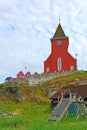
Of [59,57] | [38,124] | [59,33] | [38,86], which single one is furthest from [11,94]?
[38,124]

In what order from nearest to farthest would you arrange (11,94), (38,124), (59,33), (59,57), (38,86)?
(38,124) → (11,94) → (38,86) → (59,57) → (59,33)

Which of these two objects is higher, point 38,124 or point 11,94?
point 11,94

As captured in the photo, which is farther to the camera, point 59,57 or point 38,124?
point 59,57

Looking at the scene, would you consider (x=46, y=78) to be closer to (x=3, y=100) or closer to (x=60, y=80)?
(x=60, y=80)

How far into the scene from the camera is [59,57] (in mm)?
63781

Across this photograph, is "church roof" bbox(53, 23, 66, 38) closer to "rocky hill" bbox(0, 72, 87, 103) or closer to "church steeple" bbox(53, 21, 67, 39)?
"church steeple" bbox(53, 21, 67, 39)

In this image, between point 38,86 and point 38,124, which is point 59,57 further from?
point 38,124

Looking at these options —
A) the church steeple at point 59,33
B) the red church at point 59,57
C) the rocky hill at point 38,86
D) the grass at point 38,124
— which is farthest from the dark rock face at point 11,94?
the grass at point 38,124

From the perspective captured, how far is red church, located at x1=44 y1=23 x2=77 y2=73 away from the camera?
6279cm

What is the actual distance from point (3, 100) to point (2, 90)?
2.57 meters

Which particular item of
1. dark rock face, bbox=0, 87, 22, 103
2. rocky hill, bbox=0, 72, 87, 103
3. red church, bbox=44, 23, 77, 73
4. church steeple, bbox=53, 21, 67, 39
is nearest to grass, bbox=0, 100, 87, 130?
dark rock face, bbox=0, 87, 22, 103

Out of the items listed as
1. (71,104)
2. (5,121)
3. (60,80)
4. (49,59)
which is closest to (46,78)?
(60,80)

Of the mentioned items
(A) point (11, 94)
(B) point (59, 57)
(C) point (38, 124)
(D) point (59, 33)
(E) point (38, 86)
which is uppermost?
(D) point (59, 33)

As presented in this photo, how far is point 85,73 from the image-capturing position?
5719cm
